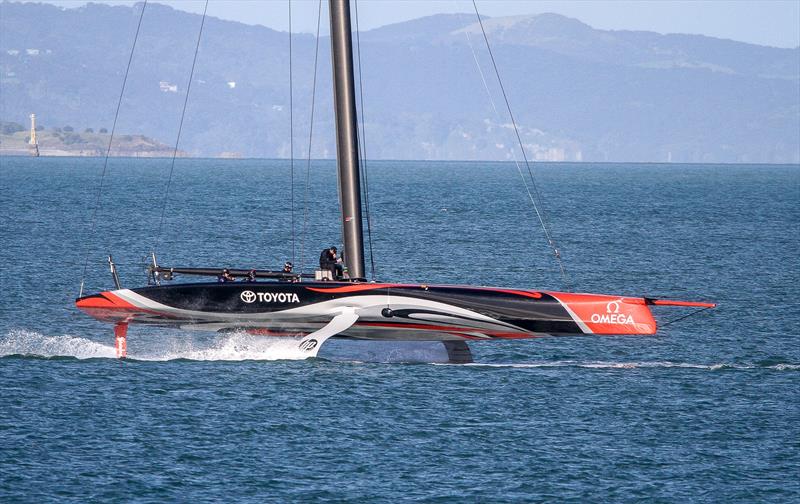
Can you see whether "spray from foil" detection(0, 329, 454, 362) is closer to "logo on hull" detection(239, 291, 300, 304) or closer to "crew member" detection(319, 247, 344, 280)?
"logo on hull" detection(239, 291, 300, 304)

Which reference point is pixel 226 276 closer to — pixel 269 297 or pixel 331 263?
pixel 269 297

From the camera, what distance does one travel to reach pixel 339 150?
1209 inches

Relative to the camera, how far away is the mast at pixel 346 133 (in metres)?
30.3

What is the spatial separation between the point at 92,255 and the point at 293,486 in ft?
123

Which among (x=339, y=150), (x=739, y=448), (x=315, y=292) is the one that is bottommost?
(x=739, y=448)

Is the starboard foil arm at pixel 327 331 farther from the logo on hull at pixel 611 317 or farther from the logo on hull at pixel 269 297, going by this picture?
the logo on hull at pixel 611 317

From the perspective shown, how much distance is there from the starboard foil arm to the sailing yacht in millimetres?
23

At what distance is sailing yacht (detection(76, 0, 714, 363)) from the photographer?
29250mm

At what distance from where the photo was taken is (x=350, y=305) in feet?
96.6

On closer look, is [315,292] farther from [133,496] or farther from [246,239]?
[246,239]

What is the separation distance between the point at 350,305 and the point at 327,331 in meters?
1.06

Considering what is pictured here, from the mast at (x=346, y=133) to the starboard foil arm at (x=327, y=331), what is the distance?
140 cm

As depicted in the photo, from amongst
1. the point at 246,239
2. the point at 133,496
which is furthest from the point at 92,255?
the point at 133,496

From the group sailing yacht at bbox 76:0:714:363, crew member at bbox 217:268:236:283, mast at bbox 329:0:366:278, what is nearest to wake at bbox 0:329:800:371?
sailing yacht at bbox 76:0:714:363
